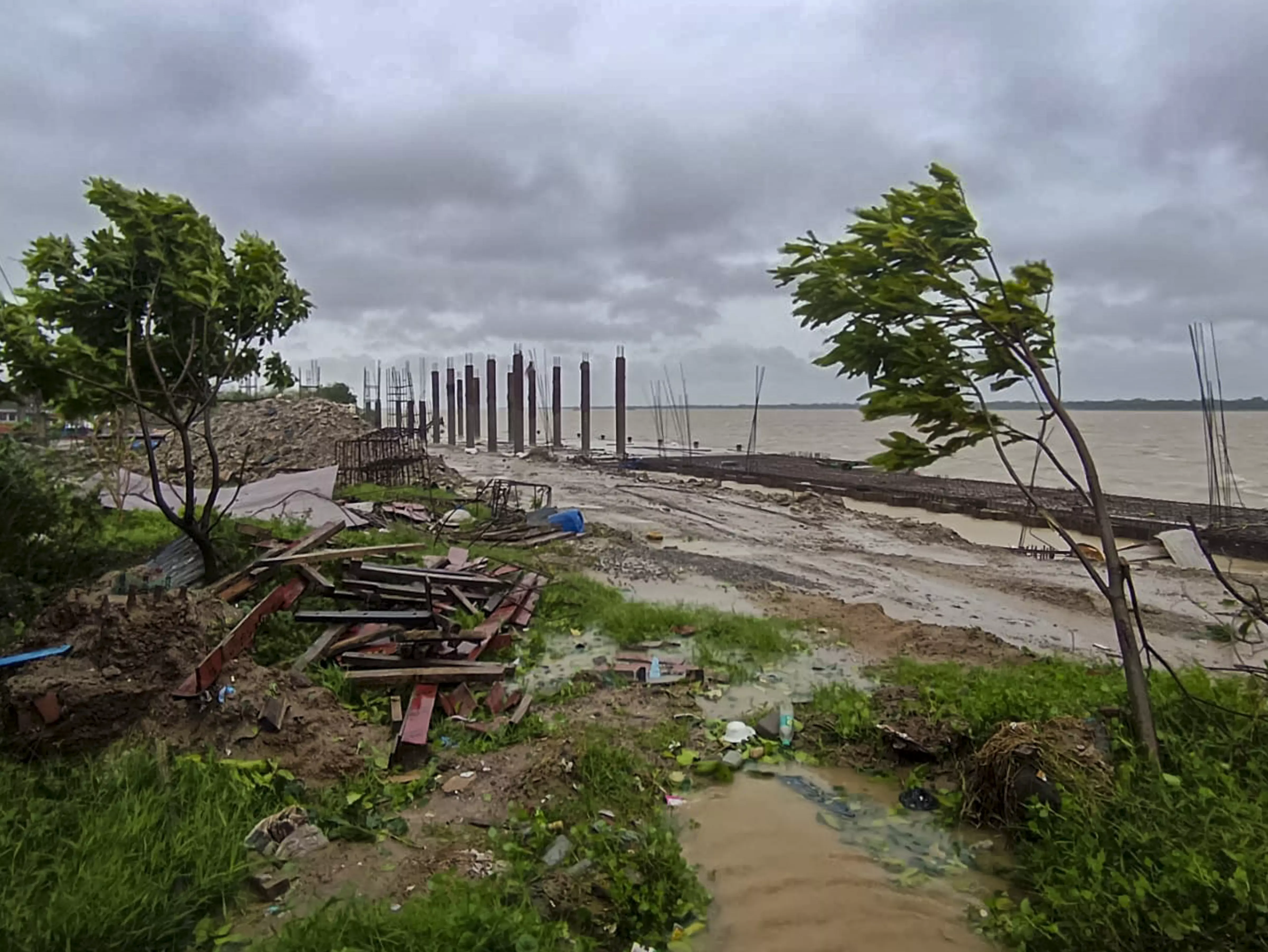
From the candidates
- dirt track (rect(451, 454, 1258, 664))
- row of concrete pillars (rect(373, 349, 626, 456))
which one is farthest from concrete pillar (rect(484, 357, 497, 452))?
dirt track (rect(451, 454, 1258, 664))

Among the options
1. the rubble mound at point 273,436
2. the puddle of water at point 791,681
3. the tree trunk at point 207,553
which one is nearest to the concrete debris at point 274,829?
the puddle of water at point 791,681

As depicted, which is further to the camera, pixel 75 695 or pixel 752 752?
pixel 752 752

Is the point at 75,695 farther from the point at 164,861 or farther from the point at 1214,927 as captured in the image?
the point at 1214,927

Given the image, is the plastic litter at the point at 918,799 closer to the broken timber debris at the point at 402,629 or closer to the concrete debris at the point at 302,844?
the broken timber debris at the point at 402,629

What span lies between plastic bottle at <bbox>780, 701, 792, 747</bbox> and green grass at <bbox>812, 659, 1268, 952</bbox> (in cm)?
54

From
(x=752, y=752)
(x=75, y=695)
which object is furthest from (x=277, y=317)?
(x=752, y=752)

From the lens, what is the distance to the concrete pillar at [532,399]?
152 feet

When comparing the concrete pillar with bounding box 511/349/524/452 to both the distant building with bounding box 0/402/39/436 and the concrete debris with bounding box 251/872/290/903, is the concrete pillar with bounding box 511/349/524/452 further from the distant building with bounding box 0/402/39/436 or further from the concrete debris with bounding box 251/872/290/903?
the concrete debris with bounding box 251/872/290/903

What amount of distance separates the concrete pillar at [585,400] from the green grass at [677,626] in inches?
1374

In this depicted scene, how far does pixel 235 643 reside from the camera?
5598 mm

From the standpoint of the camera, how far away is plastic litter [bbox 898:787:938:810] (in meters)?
4.77

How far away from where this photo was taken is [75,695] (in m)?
4.67

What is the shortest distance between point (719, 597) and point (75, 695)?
26.2 feet

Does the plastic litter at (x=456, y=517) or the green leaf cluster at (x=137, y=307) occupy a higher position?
the green leaf cluster at (x=137, y=307)
